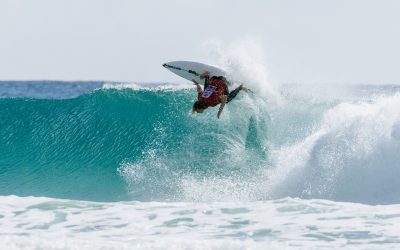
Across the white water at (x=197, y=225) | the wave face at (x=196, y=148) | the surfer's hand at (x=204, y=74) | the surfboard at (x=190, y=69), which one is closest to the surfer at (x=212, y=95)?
the surfer's hand at (x=204, y=74)

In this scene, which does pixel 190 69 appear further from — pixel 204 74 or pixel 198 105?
pixel 198 105

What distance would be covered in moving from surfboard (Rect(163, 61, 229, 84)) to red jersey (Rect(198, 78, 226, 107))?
94 cm

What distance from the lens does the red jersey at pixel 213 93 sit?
12234 millimetres

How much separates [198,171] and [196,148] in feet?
4.03

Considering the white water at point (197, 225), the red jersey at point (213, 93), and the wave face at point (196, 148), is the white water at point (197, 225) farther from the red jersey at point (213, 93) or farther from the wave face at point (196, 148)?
the red jersey at point (213, 93)

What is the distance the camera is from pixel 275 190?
1252 cm

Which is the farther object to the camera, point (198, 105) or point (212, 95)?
→ point (212, 95)

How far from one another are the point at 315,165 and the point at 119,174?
4.59 meters

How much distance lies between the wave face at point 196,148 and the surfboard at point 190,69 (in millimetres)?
1816

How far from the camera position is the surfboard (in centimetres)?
1373

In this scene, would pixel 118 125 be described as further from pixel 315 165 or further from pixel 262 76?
pixel 315 165

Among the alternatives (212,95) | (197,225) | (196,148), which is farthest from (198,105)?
(196,148)

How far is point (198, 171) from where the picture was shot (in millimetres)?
14227

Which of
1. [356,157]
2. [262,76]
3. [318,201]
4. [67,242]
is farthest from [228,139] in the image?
[67,242]
